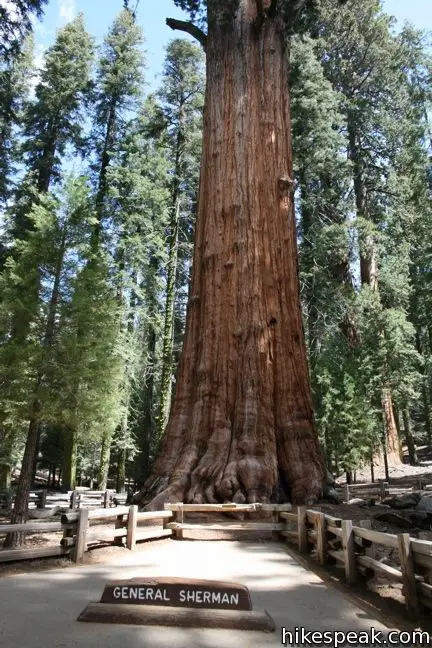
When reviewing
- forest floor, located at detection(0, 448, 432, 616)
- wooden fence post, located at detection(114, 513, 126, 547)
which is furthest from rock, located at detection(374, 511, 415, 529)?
wooden fence post, located at detection(114, 513, 126, 547)

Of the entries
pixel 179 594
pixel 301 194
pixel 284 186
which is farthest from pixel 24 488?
pixel 301 194

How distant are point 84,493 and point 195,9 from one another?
50.0 feet

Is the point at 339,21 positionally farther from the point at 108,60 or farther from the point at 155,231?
the point at 155,231

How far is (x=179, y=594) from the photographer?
12.6 feet

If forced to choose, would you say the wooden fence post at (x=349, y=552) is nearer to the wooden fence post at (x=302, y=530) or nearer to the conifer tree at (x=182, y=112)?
the wooden fence post at (x=302, y=530)

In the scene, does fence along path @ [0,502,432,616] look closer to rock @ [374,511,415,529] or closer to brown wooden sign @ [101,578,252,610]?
brown wooden sign @ [101,578,252,610]

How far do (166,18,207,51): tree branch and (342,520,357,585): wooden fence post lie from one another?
11913 mm

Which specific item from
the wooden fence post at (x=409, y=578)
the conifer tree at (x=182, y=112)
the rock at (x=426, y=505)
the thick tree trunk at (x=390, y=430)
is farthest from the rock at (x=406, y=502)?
the conifer tree at (x=182, y=112)

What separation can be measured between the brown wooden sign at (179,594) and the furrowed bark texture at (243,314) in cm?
443

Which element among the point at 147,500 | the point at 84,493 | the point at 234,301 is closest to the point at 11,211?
the point at 84,493

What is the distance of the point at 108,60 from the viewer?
83.3 ft

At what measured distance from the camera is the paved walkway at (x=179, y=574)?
333 centimetres

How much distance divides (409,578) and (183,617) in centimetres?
186

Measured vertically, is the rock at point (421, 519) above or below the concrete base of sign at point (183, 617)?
above
